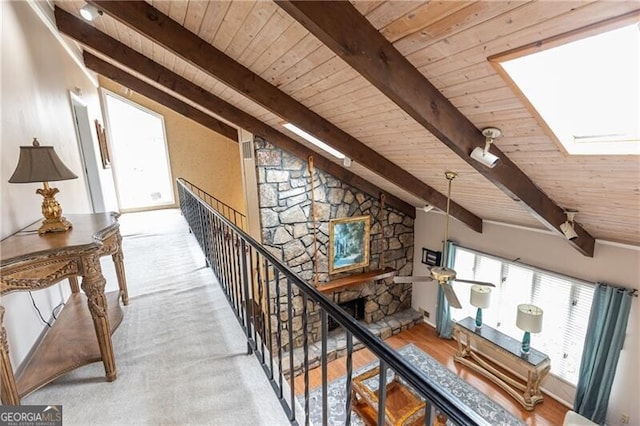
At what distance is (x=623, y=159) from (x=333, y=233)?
3876mm

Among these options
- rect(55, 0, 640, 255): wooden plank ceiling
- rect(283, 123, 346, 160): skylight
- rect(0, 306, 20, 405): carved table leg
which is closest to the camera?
rect(0, 306, 20, 405): carved table leg

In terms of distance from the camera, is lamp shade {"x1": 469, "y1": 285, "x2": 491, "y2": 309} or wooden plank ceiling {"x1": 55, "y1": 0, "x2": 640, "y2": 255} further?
lamp shade {"x1": 469, "y1": 285, "x2": 491, "y2": 309}

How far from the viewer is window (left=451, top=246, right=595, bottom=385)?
4.01m

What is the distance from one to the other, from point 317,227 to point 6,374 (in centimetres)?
416

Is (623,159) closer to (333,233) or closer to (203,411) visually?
(203,411)

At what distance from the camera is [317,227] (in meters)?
5.23

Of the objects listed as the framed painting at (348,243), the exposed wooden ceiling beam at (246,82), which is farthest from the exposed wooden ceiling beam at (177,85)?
the exposed wooden ceiling beam at (246,82)

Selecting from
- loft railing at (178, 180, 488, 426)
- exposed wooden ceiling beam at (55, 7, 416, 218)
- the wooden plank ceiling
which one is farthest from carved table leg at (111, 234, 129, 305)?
exposed wooden ceiling beam at (55, 7, 416, 218)

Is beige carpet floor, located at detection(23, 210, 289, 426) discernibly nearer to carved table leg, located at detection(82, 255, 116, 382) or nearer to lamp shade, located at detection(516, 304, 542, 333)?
carved table leg, located at detection(82, 255, 116, 382)

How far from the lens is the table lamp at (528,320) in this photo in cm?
404

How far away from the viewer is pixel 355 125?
317 cm

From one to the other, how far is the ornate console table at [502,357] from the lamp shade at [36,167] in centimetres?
547

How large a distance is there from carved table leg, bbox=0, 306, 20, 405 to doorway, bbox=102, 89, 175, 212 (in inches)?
273

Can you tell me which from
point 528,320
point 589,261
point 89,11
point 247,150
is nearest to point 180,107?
point 247,150
